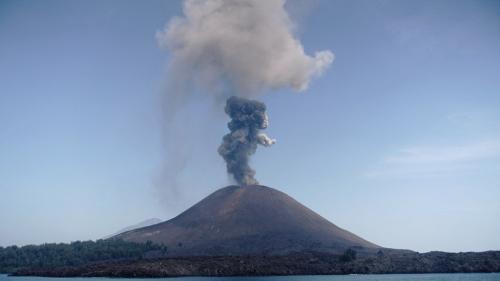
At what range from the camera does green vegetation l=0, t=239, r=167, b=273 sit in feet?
581

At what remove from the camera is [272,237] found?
7633 inches

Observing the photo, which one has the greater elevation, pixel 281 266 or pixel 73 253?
pixel 73 253

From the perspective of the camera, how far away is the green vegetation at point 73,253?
17700 cm

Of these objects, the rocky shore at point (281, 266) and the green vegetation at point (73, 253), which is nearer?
the rocky shore at point (281, 266)

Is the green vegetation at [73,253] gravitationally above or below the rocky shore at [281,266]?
above

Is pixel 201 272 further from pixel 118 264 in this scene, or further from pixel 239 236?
pixel 239 236

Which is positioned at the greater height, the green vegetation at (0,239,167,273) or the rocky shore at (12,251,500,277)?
the green vegetation at (0,239,167,273)

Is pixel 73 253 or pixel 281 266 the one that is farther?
pixel 73 253

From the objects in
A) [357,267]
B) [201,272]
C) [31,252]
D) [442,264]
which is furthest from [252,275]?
[31,252]

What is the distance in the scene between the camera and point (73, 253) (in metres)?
183

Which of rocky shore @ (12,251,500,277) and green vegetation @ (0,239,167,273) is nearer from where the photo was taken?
rocky shore @ (12,251,500,277)

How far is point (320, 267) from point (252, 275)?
20.6 meters

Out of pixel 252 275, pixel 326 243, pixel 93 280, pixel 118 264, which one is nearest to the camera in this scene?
pixel 93 280

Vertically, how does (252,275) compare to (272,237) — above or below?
below
